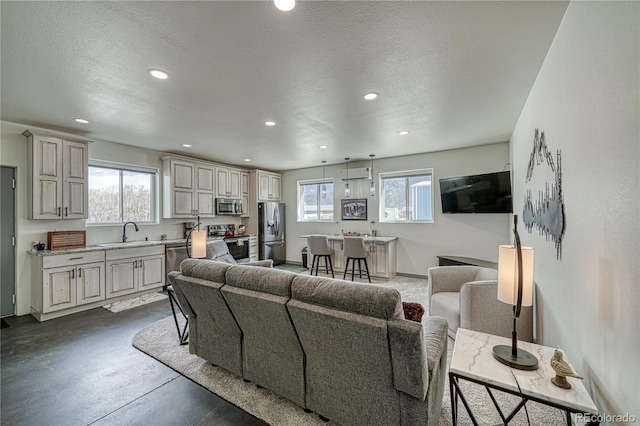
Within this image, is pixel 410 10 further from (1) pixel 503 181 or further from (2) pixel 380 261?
(2) pixel 380 261

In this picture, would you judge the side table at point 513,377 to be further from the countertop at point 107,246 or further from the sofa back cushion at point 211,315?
the countertop at point 107,246

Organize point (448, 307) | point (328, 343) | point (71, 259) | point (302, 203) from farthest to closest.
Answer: point (302, 203) → point (71, 259) → point (448, 307) → point (328, 343)

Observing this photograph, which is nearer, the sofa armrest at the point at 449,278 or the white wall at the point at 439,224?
the sofa armrest at the point at 449,278

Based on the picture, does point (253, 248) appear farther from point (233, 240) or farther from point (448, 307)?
point (448, 307)

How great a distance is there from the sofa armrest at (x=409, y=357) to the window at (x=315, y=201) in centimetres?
556

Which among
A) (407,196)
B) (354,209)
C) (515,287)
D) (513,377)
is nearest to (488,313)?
(515,287)

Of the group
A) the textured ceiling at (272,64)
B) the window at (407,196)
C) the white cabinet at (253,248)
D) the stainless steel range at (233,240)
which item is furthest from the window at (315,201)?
the textured ceiling at (272,64)

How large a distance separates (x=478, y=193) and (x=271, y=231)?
4.70 m

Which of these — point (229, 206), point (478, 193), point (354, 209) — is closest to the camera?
point (478, 193)

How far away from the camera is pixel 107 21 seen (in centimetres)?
171

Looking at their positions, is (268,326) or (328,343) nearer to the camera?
(328,343)

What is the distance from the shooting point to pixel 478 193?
4.50 meters

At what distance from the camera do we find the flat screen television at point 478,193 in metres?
4.20

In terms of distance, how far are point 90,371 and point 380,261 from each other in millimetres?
4596
